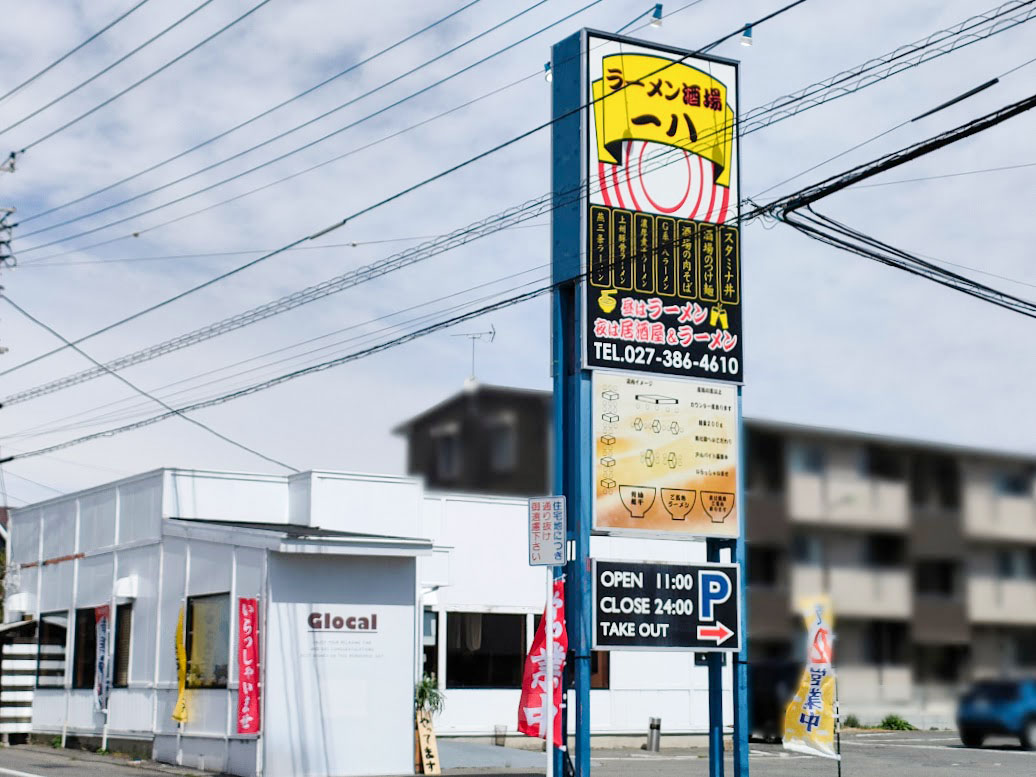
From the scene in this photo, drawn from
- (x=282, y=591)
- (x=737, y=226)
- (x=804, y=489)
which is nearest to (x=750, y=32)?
(x=737, y=226)

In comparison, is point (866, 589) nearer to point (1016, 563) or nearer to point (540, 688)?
point (1016, 563)

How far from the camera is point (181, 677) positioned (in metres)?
21.5

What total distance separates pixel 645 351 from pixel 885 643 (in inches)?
246

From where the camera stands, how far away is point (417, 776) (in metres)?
20.2

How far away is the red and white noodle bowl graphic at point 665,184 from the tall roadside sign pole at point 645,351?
0.02 m

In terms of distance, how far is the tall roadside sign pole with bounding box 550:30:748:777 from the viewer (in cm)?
1680

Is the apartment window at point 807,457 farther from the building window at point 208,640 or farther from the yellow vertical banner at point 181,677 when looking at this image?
the yellow vertical banner at point 181,677

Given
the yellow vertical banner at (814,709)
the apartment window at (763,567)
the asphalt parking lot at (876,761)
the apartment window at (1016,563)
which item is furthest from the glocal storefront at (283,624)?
the apartment window at (1016,563)

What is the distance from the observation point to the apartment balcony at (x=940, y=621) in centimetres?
1186

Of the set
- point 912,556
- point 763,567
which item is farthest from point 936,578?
point 763,567

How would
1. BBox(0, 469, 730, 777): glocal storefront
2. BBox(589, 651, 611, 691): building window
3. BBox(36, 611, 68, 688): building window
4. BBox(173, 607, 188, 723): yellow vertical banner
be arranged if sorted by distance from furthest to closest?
1. BBox(589, 651, 611, 691): building window
2. BBox(36, 611, 68, 688): building window
3. BBox(173, 607, 188, 723): yellow vertical banner
4. BBox(0, 469, 730, 777): glocal storefront

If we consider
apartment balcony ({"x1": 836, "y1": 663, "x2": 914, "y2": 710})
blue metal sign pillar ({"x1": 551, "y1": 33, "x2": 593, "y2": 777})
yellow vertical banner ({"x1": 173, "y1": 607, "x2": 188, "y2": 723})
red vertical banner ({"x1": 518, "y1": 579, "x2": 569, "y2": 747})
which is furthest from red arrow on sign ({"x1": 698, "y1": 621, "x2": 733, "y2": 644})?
yellow vertical banner ({"x1": 173, "y1": 607, "x2": 188, "y2": 723})

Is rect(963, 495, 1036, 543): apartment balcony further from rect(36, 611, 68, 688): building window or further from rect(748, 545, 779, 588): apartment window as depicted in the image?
rect(36, 611, 68, 688): building window

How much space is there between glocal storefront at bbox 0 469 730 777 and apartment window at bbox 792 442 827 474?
9.13 metres
